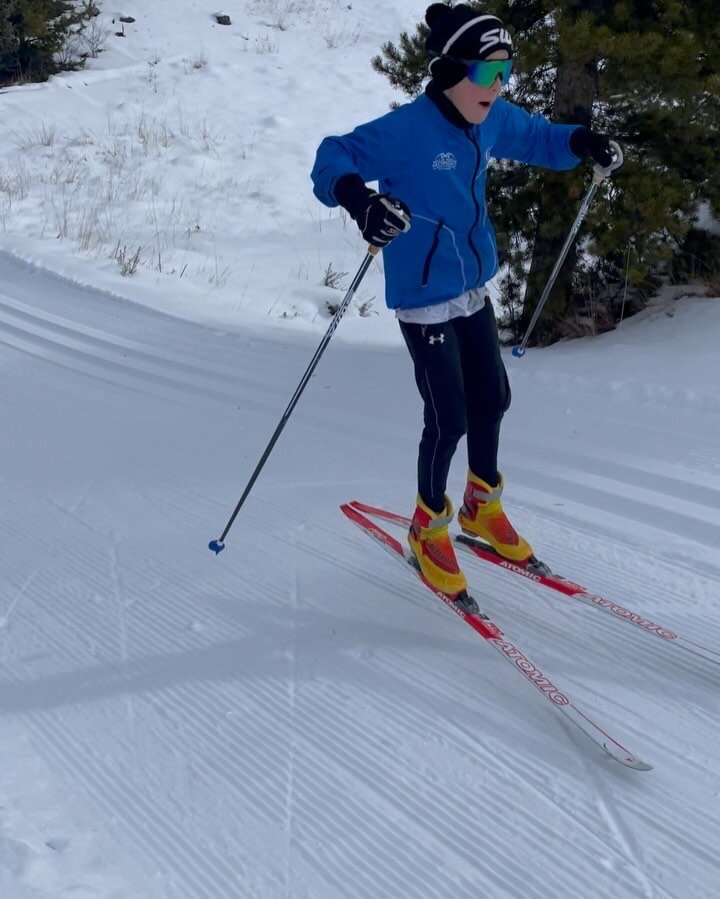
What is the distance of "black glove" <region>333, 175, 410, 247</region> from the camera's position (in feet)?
8.46

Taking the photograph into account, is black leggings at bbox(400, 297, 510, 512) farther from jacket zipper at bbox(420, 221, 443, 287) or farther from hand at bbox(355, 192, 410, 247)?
hand at bbox(355, 192, 410, 247)

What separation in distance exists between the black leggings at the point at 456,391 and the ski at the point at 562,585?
0.28m

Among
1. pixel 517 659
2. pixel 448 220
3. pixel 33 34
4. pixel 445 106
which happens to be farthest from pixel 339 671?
pixel 33 34

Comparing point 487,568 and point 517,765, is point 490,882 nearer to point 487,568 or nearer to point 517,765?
point 517,765

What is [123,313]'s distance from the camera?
6.89 metres

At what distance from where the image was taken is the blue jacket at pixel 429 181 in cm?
276

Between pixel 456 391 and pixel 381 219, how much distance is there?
67 cm

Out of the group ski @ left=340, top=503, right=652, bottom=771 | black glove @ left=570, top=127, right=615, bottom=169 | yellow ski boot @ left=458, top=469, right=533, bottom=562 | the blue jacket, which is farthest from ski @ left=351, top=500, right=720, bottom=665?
black glove @ left=570, top=127, right=615, bottom=169

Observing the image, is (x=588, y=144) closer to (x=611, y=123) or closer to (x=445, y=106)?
(x=445, y=106)

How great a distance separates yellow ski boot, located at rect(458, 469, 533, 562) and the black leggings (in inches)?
1.6

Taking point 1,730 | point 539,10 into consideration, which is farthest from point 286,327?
point 1,730

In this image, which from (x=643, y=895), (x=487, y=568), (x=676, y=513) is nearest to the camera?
(x=643, y=895)

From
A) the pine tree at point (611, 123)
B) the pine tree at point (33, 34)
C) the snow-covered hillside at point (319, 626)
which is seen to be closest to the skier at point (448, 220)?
the snow-covered hillside at point (319, 626)

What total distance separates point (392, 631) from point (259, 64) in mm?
14368
